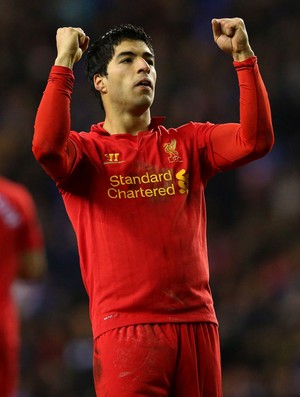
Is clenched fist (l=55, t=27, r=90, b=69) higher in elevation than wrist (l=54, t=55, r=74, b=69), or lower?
higher

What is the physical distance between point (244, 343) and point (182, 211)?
15.9ft

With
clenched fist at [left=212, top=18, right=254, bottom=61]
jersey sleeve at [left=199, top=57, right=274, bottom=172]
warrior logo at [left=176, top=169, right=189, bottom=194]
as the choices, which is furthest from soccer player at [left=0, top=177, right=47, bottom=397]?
clenched fist at [left=212, top=18, right=254, bottom=61]

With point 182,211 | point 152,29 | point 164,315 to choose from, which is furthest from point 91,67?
point 152,29

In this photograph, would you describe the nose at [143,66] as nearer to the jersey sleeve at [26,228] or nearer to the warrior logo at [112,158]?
the warrior logo at [112,158]

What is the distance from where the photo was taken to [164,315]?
4469mm

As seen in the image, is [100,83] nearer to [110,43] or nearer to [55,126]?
[110,43]

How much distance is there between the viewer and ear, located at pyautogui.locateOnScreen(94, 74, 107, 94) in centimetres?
504

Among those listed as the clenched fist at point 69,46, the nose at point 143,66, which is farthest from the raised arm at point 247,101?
the clenched fist at point 69,46

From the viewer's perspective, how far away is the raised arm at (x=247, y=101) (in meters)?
4.54

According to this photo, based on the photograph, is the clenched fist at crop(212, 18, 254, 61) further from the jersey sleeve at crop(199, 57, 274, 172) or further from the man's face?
the man's face

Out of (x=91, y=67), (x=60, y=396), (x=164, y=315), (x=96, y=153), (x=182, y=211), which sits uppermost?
(x=91, y=67)

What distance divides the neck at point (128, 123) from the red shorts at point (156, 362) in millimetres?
977

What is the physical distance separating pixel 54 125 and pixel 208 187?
665 cm

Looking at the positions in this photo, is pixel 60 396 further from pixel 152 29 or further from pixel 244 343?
pixel 152 29
